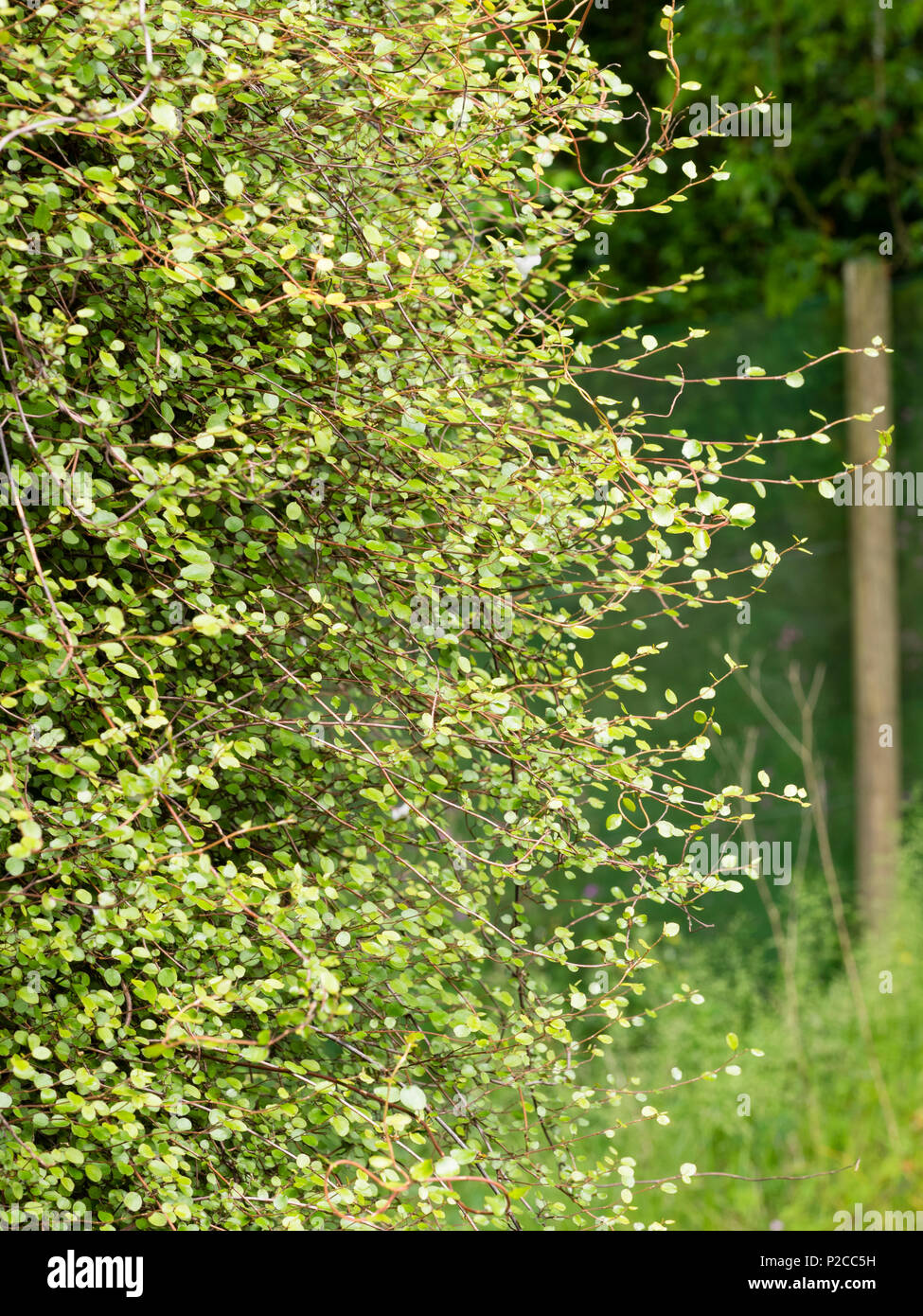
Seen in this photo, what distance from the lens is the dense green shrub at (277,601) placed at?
53.1 inches

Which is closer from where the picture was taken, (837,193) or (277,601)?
(277,601)

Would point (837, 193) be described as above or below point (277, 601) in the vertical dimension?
above

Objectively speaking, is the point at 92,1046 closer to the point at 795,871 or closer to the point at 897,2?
the point at 795,871

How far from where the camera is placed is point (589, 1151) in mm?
3516

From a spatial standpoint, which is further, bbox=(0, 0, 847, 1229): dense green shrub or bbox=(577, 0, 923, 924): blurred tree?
bbox=(577, 0, 923, 924): blurred tree

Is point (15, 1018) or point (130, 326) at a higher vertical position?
point (130, 326)

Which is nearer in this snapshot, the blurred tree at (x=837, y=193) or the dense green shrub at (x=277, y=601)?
the dense green shrub at (x=277, y=601)

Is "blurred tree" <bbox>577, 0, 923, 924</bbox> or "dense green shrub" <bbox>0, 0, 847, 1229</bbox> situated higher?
"blurred tree" <bbox>577, 0, 923, 924</bbox>

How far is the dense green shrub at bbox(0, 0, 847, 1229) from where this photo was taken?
1.35 m

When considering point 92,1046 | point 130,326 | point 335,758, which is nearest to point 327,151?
point 130,326

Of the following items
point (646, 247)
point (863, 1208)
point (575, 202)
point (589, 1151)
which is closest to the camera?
point (575, 202)

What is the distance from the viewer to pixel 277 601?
5.52 feet

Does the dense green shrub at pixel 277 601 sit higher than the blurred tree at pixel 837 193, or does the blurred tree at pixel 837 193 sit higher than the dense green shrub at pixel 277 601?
the blurred tree at pixel 837 193
